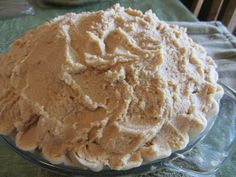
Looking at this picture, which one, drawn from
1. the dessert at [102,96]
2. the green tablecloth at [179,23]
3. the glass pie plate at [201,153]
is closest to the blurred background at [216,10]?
the green tablecloth at [179,23]

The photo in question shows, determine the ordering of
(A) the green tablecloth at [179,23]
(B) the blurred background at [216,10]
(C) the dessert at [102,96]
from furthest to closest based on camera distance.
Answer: (B) the blurred background at [216,10], (A) the green tablecloth at [179,23], (C) the dessert at [102,96]

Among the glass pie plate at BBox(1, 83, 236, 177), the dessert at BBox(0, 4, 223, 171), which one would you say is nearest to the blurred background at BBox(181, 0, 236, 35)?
the glass pie plate at BBox(1, 83, 236, 177)

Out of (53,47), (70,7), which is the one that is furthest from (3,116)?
(70,7)

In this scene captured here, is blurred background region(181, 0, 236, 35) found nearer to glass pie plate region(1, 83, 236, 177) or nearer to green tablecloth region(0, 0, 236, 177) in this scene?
green tablecloth region(0, 0, 236, 177)

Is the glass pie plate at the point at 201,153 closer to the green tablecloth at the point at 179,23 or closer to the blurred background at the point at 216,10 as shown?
the green tablecloth at the point at 179,23

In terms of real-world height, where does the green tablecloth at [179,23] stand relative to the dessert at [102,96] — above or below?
below

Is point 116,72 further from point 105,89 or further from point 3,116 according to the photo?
point 3,116
